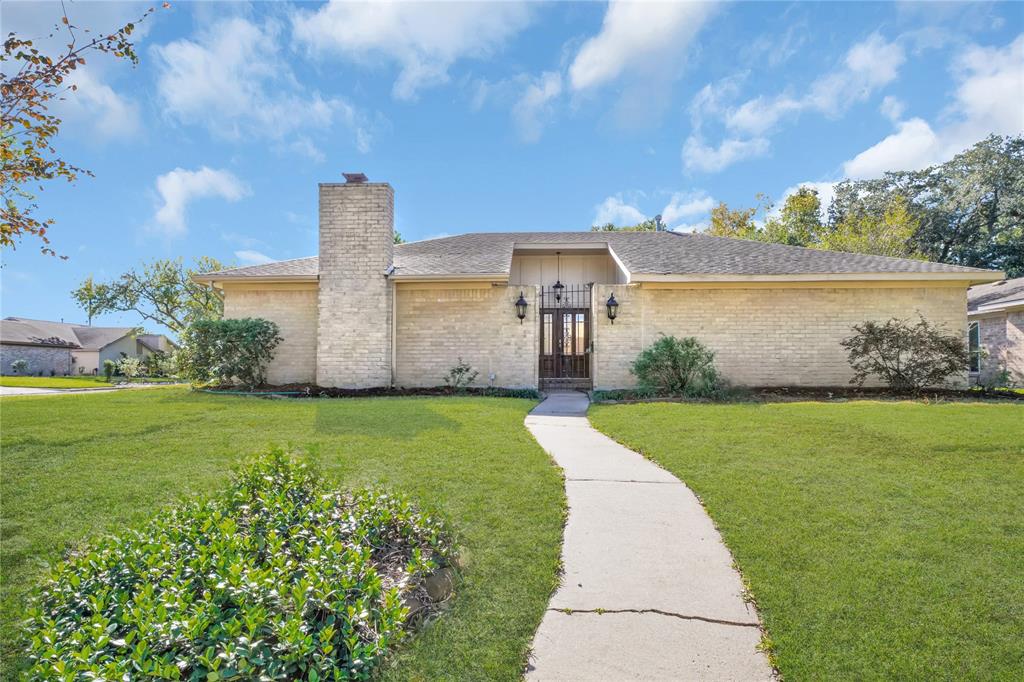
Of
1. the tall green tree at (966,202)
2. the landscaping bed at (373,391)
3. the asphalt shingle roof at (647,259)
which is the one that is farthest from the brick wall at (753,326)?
the tall green tree at (966,202)

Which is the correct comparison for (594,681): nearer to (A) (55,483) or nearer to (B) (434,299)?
(A) (55,483)

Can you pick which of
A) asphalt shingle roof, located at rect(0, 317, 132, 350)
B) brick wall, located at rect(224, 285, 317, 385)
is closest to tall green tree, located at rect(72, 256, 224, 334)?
asphalt shingle roof, located at rect(0, 317, 132, 350)

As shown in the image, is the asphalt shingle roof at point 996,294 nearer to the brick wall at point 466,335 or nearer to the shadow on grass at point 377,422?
the brick wall at point 466,335

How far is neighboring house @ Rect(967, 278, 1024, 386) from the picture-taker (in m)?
13.7

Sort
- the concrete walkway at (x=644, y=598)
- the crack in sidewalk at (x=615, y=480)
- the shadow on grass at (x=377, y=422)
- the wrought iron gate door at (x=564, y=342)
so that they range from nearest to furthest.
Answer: the concrete walkway at (x=644, y=598) → the crack in sidewalk at (x=615, y=480) → the shadow on grass at (x=377, y=422) → the wrought iron gate door at (x=564, y=342)

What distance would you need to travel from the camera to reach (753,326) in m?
11.6

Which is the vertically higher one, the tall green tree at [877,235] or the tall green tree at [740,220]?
the tall green tree at [740,220]

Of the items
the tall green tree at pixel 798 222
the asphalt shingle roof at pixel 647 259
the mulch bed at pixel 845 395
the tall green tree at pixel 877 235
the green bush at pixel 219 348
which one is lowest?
the mulch bed at pixel 845 395

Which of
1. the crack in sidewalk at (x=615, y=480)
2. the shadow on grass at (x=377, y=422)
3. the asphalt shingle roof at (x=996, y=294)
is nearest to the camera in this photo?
the crack in sidewalk at (x=615, y=480)

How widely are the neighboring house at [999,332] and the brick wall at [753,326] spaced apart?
15.4ft

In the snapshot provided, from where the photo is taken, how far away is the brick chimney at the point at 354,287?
1121 cm

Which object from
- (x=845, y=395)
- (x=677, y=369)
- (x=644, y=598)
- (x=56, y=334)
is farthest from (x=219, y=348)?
(x=56, y=334)

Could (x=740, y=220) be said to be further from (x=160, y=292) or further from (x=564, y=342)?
(x=160, y=292)

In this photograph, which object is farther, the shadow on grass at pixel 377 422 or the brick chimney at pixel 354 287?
the brick chimney at pixel 354 287
